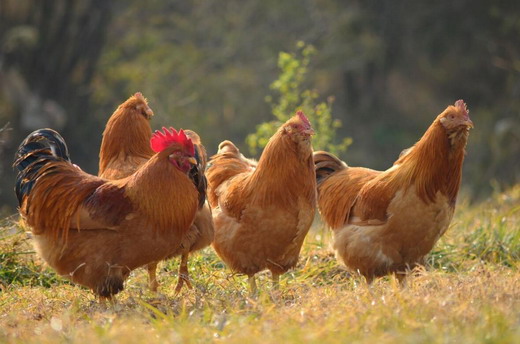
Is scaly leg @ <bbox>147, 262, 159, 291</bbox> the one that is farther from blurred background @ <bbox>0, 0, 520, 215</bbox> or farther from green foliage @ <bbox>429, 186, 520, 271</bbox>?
blurred background @ <bbox>0, 0, 520, 215</bbox>

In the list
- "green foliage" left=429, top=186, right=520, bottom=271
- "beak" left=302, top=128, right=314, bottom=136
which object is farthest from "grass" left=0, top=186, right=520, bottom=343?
"beak" left=302, top=128, right=314, bottom=136

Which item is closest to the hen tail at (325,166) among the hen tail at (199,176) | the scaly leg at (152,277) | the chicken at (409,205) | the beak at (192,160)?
the chicken at (409,205)

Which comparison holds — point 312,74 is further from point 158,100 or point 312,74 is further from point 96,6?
point 96,6

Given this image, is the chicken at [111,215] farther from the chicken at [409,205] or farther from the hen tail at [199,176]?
the chicken at [409,205]

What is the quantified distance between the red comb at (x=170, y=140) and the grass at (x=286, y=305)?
1097mm

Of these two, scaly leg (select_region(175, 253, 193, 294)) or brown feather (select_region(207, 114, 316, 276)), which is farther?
scaly leg (select_region(175, 253, 193, 294))

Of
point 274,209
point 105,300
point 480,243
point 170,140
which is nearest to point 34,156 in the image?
point 170,140

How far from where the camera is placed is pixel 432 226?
630 cm

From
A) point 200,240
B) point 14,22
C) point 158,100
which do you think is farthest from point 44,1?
point 200,240

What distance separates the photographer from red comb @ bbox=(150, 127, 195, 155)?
232 inches

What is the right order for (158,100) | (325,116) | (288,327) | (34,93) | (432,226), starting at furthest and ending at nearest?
(158,100), (34,93), (325,116), (432,226), (288,327)

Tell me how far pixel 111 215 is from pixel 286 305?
142 cm

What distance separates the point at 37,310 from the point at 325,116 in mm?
5364

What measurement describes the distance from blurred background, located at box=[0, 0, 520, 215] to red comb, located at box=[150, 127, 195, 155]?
1413 cm
